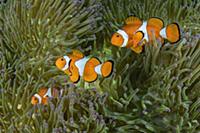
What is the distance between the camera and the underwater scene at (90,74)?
64.6 inches

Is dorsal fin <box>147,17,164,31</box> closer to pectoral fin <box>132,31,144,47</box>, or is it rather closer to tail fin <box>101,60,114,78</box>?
pectoral fin <box>132,31,144,47</box>

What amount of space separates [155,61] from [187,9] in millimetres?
614

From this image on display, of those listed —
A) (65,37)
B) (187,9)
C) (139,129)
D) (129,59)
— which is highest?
(187,9)

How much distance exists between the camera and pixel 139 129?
1.65 m

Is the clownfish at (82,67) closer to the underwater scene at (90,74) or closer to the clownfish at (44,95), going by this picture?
the underwater scene at (90,74)

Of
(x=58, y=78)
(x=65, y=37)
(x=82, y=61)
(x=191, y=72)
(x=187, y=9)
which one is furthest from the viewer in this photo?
(x=187, y=9)

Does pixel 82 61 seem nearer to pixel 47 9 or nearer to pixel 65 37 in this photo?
pixel 65 37

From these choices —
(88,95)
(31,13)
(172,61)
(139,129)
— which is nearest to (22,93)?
(88,95)

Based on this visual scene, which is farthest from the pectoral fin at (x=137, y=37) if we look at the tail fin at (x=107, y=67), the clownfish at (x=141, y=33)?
the tail fin at (x=107, y=67)

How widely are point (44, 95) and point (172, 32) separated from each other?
0.69 meters

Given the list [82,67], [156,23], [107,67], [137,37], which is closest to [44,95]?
[82,67]

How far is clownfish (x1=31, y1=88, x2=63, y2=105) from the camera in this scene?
1.71 metres

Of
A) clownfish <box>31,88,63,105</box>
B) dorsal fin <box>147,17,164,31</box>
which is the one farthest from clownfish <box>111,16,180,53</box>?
clownfish <box>31,88,63,105</box>

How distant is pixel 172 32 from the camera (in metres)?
1.66
